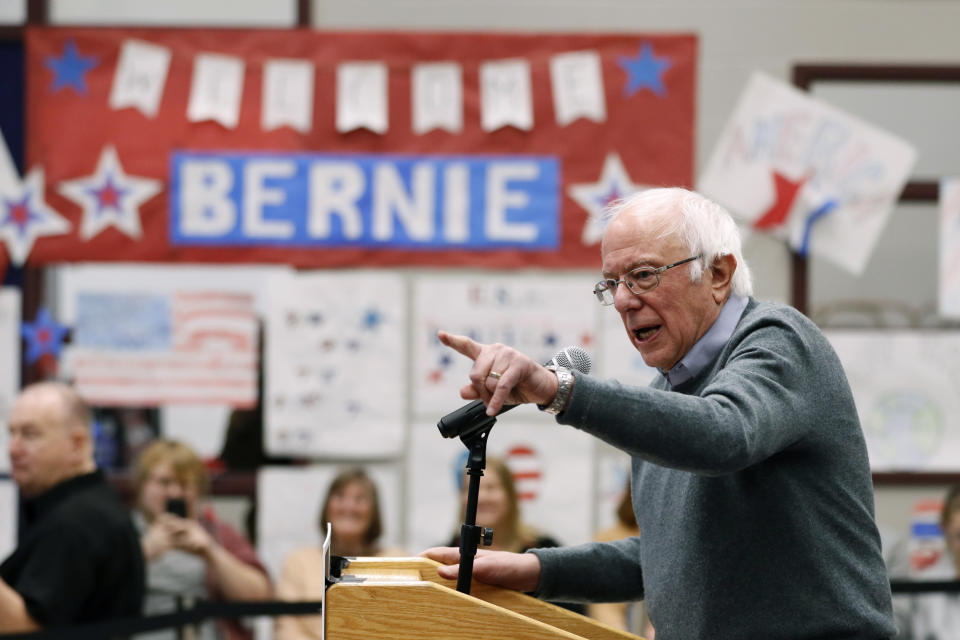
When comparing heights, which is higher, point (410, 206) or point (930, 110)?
point (930, 110)

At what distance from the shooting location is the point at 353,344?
441 centimetres

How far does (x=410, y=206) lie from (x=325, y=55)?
2.22 ft

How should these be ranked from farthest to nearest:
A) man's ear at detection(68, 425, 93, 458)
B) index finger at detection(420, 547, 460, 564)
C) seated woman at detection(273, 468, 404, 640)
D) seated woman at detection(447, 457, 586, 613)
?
seated woman at detection(273, 468, 404, 640) → seated woman at detection(447, 457, 586, 613) → man's ear at detection(68, 425, 93, 458) → index finger at detection(420, 547, 460, 564)

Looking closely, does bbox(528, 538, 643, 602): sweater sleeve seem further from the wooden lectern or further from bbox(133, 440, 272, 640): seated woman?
bbox(133, 440, 272, 640): seated woman

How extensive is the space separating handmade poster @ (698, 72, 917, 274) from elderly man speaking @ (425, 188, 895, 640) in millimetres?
2748

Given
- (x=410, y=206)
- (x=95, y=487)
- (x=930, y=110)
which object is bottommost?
(x=95, y=487)

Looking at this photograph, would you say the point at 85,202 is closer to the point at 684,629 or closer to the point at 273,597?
the point at 273,597

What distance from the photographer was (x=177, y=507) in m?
3.96

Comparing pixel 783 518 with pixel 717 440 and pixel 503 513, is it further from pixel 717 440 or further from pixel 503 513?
pixel 503 513

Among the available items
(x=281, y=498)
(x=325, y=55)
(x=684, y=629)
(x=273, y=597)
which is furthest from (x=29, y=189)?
(x=684, y=629)

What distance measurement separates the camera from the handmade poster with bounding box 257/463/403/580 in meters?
4.33

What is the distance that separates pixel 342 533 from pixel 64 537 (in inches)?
51.2

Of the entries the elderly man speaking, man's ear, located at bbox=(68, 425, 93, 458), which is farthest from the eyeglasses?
man's ear, located at bbox=(68, 425, 93, 458)

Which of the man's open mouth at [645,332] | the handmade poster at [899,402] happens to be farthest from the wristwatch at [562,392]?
the handmade poster at [899,402]
